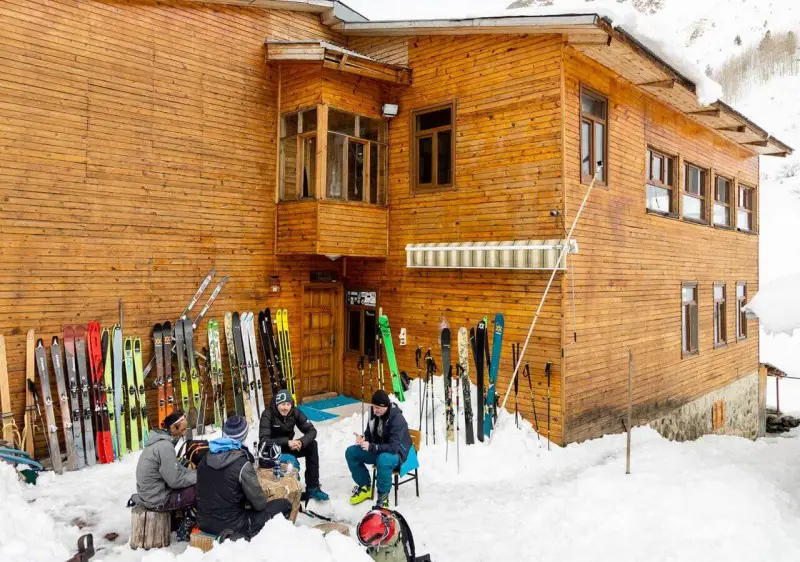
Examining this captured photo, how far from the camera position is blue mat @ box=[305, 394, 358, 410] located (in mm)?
11418

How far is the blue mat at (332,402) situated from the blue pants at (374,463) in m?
4.62

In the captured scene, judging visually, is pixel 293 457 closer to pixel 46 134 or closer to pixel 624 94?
pixel 46 134

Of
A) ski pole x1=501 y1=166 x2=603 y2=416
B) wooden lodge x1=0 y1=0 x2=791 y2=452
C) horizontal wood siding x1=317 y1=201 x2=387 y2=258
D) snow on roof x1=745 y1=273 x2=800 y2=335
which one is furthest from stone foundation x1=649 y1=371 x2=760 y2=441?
horizontal wood siding x1=317 y1=201 x2=387 y2=258


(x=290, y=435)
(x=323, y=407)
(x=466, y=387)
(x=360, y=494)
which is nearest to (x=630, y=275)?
(x=466, y=387)

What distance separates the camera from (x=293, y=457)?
6617 millimetres

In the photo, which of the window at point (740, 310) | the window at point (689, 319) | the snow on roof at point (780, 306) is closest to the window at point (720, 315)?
the window at point (740, 310)

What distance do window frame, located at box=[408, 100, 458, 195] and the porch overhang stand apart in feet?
2.66

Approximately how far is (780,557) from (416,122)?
8.80 meters

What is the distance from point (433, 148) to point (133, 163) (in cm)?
532

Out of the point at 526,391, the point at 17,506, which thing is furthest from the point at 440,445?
the point at 17,506

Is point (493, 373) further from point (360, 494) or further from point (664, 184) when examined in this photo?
point (664, 184)

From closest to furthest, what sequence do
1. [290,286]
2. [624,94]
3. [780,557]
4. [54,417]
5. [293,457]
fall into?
[780,557]
[293,457]
[54,417]
[624,94]
[290,286]

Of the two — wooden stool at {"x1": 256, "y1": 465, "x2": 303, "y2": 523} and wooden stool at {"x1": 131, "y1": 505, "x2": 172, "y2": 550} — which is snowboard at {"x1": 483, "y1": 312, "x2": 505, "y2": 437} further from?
wooden stool at {"x1": 131, "y1": 505, "x2": 172, "y2": 550}

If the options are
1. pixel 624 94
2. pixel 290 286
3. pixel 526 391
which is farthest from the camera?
pixel 290 286
